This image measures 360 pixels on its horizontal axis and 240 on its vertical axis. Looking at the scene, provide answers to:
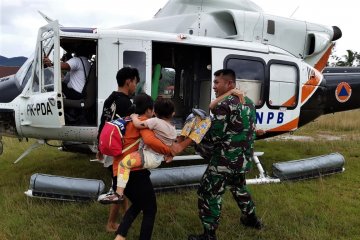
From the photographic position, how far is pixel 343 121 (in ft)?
52.6

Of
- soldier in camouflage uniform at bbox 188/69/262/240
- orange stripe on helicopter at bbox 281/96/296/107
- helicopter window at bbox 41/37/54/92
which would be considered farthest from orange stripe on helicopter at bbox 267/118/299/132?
helicopter window at bbox 41/37/54/92

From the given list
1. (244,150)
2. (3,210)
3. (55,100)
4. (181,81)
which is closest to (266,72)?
(181,81)

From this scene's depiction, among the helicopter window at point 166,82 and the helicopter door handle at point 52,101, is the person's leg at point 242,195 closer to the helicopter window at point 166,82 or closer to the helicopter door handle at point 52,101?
the helicopter door handle at point 52,101

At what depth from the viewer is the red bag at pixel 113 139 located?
3222mm

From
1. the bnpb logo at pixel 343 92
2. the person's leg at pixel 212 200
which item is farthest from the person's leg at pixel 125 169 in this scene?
the bnpb logo at pixel 343 92

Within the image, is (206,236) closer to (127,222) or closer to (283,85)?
(127,222)

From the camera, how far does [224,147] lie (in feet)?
12.2

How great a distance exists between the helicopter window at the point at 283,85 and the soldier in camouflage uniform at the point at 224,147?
2722mm

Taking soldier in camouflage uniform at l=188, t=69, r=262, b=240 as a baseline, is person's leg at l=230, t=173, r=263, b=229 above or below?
below

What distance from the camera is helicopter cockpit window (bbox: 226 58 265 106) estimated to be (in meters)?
6.15

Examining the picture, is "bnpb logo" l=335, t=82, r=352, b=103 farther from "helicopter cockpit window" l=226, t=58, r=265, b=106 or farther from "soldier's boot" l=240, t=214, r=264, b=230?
"soldier's boot" l=240, t=214, r=264, b=230

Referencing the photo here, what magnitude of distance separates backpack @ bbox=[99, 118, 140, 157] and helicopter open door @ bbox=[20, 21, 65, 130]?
187 cm

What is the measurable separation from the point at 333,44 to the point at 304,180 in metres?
3.29

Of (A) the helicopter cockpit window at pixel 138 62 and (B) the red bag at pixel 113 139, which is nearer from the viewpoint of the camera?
(B) the red bag at pixel 113 139
